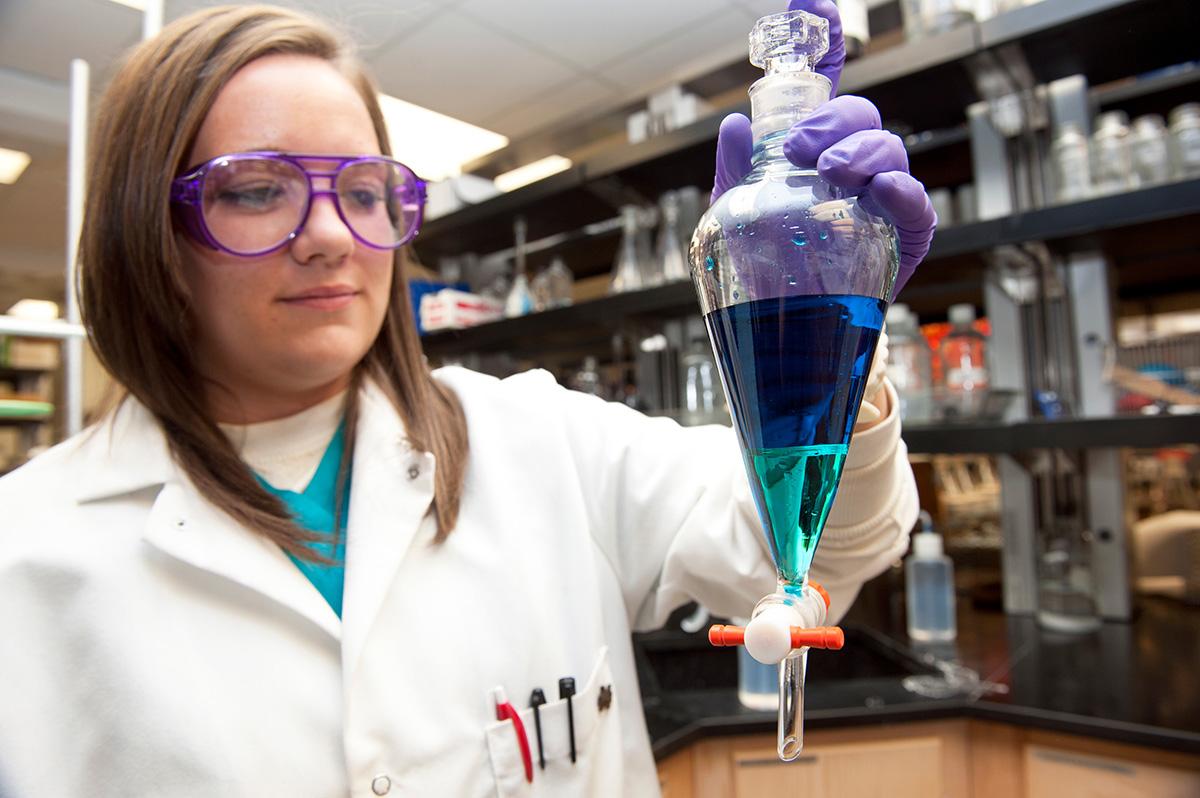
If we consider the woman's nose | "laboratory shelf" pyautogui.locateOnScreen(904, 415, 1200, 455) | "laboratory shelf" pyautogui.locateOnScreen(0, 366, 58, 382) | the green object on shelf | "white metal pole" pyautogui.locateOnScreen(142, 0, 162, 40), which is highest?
"white metal pole" pyautogui.locateOnScreen(142, 0, 162, 40)

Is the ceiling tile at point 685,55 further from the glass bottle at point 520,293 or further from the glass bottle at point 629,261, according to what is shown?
the glass bottle at point 520,293

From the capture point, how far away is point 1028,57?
75.3 inches

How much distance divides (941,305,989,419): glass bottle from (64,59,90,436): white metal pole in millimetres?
2044

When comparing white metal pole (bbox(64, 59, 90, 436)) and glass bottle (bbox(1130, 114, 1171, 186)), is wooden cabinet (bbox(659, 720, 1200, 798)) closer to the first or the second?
glass bottle (bbox(1130, 114, 1171, 186))

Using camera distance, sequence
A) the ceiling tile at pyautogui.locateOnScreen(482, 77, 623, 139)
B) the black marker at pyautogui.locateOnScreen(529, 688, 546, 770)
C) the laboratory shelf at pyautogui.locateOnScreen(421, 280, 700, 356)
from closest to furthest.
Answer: the black marker at pyautogui.locateOnScreen(529, 688, 546, 770) < the laboratory shelf at pyautogui.locateOnScreen(421, 280, 700, 356) < the ceiling tile at pyautogui.locateOnScreen(482, 77, 623, 139)

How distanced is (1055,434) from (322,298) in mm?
1611

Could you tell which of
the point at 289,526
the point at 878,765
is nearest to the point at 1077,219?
the point at 878,765

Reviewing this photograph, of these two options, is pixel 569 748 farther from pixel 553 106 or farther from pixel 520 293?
pixel 553 106

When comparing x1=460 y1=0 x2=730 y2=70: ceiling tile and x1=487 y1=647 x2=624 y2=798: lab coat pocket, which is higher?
x1=460 y1=0 x2=730 y2=70: ceiling tile

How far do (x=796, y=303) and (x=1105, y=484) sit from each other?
2221 millimetres

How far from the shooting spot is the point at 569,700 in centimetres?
93

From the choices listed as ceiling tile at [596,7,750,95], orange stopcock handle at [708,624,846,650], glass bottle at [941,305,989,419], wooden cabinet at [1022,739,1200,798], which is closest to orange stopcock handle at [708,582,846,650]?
orange stopcock handle at [708,624,846,650]

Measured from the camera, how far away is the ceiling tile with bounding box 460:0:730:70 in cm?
257

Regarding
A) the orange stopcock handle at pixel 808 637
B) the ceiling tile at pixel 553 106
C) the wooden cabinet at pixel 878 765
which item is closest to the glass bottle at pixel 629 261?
the ceiling tile at pixel 553 106
